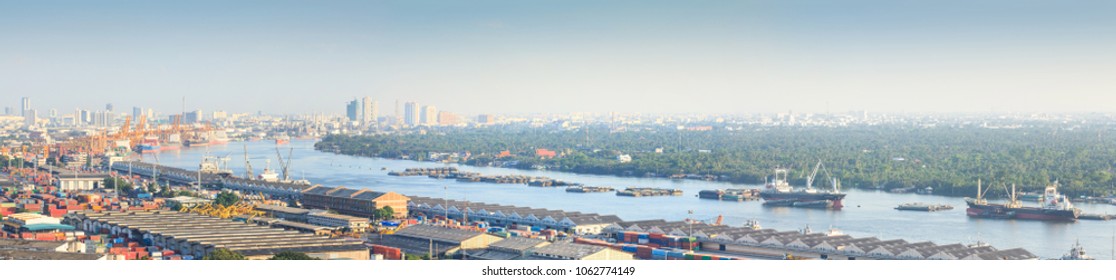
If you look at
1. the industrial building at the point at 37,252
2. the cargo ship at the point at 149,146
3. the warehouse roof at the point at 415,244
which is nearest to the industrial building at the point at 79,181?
the warehouse roof at the point at 415,244

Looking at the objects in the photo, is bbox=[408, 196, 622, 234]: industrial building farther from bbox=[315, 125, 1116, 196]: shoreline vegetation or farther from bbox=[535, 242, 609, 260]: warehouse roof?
bbox=[315, 125, 1116, 196]: shoreline vegetation

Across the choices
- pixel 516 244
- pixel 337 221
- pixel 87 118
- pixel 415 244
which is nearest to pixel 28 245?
pixel 415 244

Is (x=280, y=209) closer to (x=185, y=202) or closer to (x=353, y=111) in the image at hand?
(x=185, y=202)

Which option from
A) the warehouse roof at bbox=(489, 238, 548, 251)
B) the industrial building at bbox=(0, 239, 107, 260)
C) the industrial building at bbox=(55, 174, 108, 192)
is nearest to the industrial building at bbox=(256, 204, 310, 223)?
the warehouse roof at bbox=(489, 238, 548, 251)

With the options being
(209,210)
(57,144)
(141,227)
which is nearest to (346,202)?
(209,210)

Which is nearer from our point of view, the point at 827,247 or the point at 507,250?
the point at 507,250

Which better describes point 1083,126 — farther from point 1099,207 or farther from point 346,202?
point 346,202
